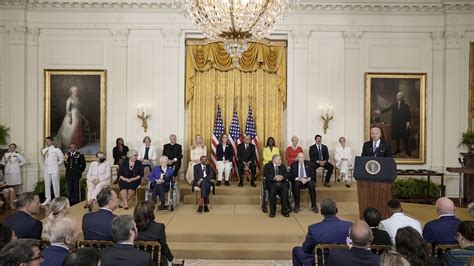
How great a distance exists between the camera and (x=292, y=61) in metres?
14.2

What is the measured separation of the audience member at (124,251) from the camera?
395 centimetres

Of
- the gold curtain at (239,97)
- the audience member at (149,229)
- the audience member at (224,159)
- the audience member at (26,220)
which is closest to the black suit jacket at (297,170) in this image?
the audience member at (224,159)

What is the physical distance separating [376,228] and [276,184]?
5288 millimetres

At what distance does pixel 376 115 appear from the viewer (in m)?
14.2

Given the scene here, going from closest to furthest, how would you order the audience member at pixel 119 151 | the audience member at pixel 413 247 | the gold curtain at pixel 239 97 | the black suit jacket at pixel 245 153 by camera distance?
the audience member at pixel 413 247, the black suit jacket at pixel 245 153, the audience member at pixel 119 151, the gold curtain at pixel 239 97

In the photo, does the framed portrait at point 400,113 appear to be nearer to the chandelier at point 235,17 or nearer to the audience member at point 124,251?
the chandelier at point 235,17

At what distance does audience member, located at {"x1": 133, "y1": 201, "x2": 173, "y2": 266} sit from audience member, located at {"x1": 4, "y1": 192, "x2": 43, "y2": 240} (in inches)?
45.4

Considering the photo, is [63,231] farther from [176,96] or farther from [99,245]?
[176,96]

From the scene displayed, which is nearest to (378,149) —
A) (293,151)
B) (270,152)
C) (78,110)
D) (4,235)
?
(293,151)

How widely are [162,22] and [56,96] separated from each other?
411 cm

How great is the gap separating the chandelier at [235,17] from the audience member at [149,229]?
10.6 feet

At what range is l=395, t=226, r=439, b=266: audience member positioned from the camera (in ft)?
11.6

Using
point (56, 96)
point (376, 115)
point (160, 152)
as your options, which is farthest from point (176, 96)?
point (376, 115)

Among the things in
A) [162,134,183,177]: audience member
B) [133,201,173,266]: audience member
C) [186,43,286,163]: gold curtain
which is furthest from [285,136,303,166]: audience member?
[133,201,173,266]: audience member
